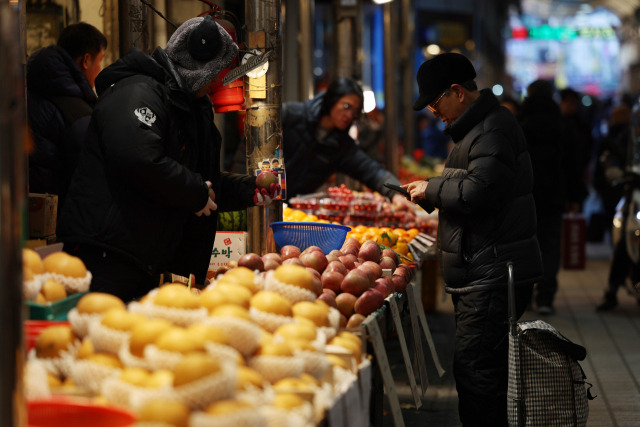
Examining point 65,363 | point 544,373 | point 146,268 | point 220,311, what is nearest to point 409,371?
point 544,373

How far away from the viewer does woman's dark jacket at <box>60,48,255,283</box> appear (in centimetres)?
409

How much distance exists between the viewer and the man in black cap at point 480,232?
497cm

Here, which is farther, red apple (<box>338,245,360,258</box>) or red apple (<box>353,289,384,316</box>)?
red apple (<box>338,245,360,258</box>)

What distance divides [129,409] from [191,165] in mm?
2362

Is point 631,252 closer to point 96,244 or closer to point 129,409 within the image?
point 96,244

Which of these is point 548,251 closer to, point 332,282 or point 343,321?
point 332,282

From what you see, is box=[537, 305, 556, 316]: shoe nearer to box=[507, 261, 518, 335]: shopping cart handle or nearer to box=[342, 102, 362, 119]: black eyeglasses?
box=[342, 102, 362, 119]: black eyeglasses

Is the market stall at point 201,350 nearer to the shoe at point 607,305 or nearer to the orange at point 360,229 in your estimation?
the orange at point 360,229

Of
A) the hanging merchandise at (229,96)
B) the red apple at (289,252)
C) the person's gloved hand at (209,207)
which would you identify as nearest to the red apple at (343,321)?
the red apple at (289,252)

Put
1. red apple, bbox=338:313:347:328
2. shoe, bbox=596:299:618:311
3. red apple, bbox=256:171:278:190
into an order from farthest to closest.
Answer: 1. shoe, bbox=596:299:618:311
2. red apple, bbox=256:171:278:190
3. red apple, bbox=338:313:347:328

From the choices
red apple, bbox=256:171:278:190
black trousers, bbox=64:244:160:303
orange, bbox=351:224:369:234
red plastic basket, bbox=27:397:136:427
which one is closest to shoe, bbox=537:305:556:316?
orange, bbox=351:224:369:234

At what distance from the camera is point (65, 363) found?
2.74 m

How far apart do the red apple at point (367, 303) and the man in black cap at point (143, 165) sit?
92 cm

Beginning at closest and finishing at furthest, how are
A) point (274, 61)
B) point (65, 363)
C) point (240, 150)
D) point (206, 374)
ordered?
point (206, 374), point (65, 363), point (274, 61), point (240, 150)
